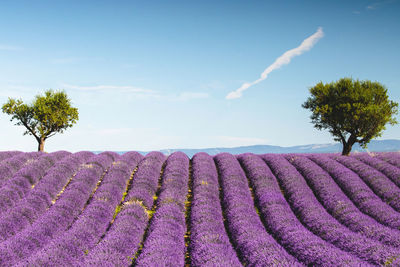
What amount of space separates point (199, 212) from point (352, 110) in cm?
2781

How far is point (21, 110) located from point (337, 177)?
35080 millimetres

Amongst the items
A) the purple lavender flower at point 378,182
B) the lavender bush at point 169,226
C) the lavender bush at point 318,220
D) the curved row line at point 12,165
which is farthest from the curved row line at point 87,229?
the purple lavender flower at point 378,182

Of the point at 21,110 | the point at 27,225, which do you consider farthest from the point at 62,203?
the point at 21,110

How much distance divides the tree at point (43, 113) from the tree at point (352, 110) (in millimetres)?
29647

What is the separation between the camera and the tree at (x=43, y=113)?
37188 mm

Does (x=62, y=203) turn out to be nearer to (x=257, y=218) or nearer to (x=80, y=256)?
(x=80, y=256)

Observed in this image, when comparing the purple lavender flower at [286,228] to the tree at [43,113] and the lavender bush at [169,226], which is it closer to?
the lavender bush at [169,226]

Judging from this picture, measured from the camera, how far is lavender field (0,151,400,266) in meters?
9.35

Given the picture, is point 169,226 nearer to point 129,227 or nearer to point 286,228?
point 129,227

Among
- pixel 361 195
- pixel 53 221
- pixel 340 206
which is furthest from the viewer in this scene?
pixel 361 195

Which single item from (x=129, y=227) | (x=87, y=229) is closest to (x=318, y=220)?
(x=129, y=227)

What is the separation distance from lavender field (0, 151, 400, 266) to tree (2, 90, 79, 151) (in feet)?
55.5

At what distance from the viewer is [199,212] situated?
42.9 ft

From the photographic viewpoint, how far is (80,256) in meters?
9.88
